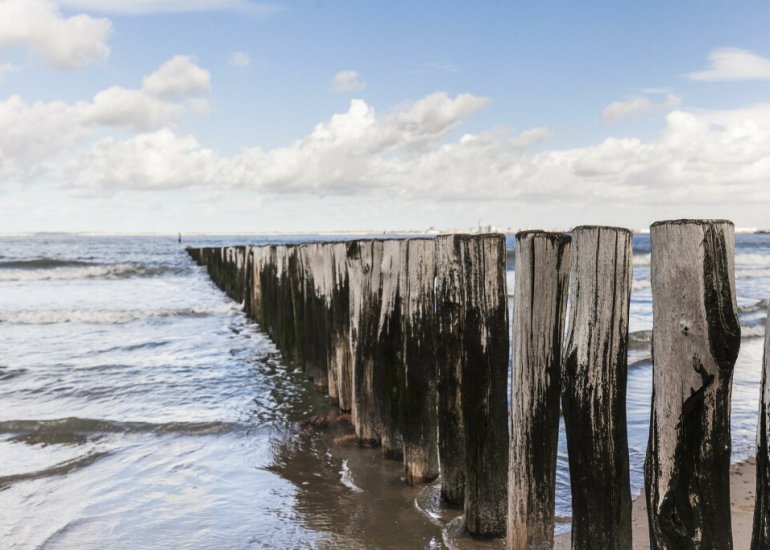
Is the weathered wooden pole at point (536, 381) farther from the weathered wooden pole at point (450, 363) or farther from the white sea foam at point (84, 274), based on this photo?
the white sea foam at point (84, 274)

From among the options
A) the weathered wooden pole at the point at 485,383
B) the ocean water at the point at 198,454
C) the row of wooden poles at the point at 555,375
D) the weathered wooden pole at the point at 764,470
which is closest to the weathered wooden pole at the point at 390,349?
the row of wooden poles at the point at 555,375

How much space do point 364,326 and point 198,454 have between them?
1619 millimetres

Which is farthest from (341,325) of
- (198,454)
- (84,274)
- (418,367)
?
(84,274)

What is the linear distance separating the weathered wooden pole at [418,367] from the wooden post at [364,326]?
0.47 metres

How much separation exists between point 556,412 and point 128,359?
25.6 feet

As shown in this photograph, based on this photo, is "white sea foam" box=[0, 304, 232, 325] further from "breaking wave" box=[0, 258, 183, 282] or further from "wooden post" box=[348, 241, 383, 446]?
"breaking wave" box=[0, 258, 183, 282]

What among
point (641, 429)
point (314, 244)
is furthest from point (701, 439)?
point (314, 244)

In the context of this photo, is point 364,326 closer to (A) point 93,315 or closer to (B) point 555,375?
(B) point 555,375

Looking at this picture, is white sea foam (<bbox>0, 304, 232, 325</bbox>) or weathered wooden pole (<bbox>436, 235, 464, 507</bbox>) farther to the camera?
white sea foam (<bbox>0, 304, 232, 325</bbox>)

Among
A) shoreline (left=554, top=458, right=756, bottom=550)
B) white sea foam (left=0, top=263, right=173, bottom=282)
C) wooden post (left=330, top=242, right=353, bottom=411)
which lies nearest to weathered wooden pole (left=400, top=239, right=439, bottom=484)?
shoreline (left=554, top=458, right=756, bottom=550)

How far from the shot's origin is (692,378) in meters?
2.26

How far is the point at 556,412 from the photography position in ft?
9.72

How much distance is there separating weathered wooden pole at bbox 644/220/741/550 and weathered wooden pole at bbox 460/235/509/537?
987 mm

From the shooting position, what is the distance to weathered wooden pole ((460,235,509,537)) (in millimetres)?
3275
